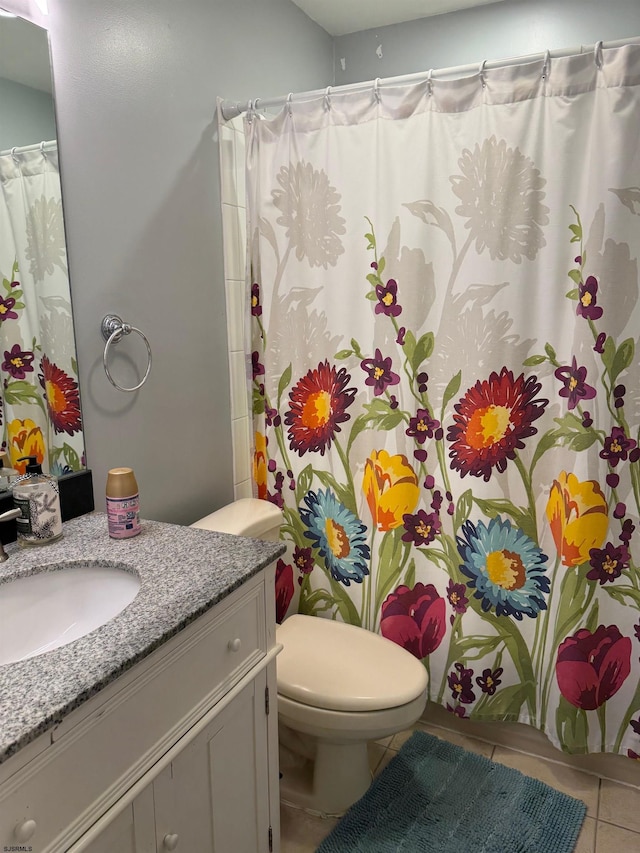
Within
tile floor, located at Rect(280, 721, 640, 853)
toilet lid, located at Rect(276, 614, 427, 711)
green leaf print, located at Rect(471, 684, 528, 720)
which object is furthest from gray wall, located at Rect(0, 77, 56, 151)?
green leaf print, located at Rect(471, 684, 528, 720)

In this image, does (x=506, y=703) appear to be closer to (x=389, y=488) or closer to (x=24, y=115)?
(x=389, y=488)

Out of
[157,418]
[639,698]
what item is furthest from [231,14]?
[639,698]

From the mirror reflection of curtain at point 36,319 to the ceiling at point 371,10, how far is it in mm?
1438

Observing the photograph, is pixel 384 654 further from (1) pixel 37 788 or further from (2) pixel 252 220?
(2) pixel 252 220

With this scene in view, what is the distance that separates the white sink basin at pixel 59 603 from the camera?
1.17 m

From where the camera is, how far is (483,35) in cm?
235

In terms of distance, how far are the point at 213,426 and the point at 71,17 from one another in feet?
3.68

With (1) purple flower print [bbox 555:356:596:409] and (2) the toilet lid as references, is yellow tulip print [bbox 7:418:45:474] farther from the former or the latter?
(1) purple flower print [bbox 555:356:596:409]

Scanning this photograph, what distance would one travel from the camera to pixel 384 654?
1781mm

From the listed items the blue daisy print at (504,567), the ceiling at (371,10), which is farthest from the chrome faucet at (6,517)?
the ceiling at (371,10)

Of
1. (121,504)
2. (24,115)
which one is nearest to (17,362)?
(121,504)

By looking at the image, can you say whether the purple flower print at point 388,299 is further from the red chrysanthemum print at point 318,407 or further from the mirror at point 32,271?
the mirror at point 32,271

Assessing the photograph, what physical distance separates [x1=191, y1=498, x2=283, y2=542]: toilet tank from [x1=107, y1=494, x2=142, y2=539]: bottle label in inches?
16.2

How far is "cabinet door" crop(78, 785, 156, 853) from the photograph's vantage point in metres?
0.93
